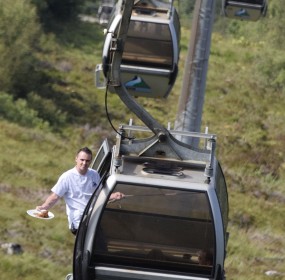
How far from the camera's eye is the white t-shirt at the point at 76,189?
8.34 m

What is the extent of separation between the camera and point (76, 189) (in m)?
8.37

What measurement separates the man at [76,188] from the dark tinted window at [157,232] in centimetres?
46

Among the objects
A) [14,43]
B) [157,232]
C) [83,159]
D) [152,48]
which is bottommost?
[14,43]

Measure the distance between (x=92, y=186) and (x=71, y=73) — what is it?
2984cm

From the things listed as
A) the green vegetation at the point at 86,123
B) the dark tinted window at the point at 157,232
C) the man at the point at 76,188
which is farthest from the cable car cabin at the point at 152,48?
the dark tinted window at the point at 157,232

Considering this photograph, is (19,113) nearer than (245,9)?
No

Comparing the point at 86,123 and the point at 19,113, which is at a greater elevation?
the point at 19,113

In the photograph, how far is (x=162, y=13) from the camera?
17250 mm

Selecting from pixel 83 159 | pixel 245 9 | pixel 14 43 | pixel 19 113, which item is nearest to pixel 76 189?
A: pixel 83 159

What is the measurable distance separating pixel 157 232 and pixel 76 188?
85cm

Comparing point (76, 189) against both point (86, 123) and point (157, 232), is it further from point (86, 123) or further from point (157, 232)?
point (86, 123)

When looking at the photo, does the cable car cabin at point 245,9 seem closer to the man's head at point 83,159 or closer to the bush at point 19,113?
the bush at point 19,113

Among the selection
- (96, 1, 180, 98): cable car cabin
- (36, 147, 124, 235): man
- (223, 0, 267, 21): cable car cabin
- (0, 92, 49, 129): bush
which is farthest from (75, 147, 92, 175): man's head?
(0, 92, 49, 129): bush

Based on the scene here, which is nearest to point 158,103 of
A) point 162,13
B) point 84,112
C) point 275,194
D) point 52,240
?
point 84,112
